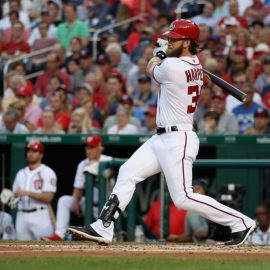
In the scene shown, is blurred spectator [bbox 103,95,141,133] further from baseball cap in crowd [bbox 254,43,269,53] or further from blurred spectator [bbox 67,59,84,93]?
baseball cap in crowd [bbox 254,43,269,53]

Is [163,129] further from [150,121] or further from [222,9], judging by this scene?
[222,9]

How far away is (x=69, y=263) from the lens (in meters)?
7.53

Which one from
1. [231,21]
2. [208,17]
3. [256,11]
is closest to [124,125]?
[231,21]

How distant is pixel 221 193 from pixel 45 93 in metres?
4.75

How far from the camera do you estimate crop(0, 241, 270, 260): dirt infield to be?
316 inches

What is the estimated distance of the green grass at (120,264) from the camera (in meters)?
7.35

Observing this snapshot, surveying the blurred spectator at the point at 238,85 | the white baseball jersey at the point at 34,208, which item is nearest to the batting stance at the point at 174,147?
the white baseball jersey at the point at 34,208

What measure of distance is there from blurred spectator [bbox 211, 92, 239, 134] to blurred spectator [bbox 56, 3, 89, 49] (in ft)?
13.8

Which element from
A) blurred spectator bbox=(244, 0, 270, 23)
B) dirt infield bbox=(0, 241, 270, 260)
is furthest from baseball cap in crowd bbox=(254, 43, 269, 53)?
dirt infield bbox=(0, 241, 270, 260)

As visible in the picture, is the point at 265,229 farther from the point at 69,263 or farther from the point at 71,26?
the point at 71,26

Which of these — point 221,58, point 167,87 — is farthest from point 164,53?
point 221,58

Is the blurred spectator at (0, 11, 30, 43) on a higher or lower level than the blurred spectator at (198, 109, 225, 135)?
higher

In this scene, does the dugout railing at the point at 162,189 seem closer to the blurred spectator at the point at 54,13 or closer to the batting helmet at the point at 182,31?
the batting helmet at the point at 182,31

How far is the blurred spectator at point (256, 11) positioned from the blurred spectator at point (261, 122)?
3460mm
